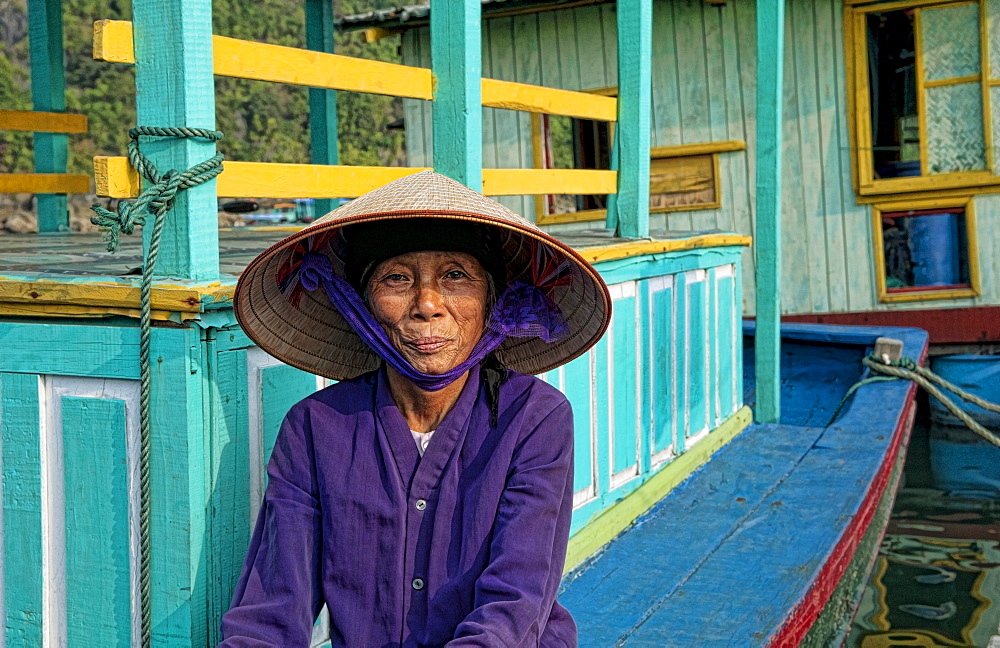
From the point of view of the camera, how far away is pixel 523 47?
10031 millimetres

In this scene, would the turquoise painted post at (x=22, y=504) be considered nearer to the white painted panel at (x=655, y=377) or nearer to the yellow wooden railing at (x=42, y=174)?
the white painted panel at (x=655, y=377)

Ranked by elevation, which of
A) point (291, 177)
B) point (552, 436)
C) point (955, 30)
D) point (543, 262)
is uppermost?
point (955, 30)

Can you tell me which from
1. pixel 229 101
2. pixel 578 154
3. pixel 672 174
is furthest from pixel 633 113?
pixel 229 101

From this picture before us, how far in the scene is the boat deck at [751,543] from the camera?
10.3ft

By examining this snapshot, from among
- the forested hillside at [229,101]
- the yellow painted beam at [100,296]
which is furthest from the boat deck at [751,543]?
the forested hillside at [229,101]

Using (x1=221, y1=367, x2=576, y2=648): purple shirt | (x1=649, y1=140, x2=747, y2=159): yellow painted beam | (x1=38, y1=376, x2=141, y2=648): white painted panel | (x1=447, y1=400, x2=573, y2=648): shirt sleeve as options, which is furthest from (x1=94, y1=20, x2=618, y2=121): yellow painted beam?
(x1=649, y1=140, x2=747, y2=159): yellow painted beam

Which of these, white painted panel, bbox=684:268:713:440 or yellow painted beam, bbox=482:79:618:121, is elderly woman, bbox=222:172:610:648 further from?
white painted panel, bbox=684:268:713:440

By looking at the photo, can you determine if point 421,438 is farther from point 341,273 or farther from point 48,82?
point 48,82

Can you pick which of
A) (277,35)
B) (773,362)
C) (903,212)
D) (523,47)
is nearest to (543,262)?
(773,362)

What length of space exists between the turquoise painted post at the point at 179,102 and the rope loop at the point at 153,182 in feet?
0.07

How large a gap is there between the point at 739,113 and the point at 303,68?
7517 millimetres

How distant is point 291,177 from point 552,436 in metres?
0.94

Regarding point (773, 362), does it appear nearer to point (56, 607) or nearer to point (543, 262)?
point (543, 262)

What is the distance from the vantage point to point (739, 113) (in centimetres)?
950
